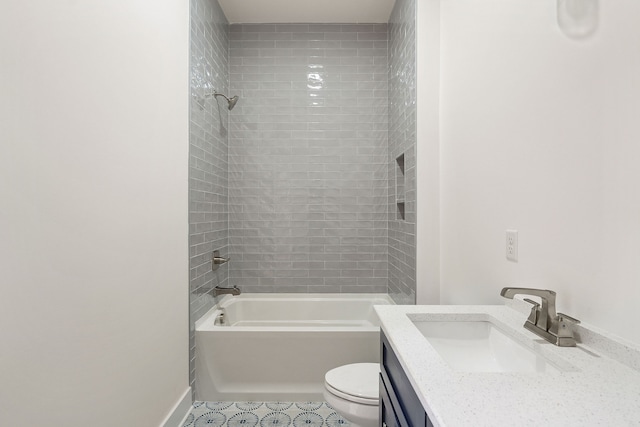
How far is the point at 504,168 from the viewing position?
1.45m

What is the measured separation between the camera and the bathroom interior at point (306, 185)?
943 mm

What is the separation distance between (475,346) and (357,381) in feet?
2.13

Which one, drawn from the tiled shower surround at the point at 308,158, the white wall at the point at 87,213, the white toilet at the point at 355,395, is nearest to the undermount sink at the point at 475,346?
the white toilet at the point at 355,395

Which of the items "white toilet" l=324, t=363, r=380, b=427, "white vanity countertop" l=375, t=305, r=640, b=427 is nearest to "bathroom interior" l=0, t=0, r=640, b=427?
"white vanity countertop" l=375, t=305, r=640, b=427

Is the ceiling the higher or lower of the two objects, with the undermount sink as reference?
higher

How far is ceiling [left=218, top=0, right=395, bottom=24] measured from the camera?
2836 mm

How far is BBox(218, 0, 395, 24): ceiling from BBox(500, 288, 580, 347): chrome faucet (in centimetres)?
260

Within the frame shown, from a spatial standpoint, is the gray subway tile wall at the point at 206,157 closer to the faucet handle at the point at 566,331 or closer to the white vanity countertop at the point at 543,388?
the white vanity countertop at the point at 543,388

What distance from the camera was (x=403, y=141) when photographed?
254cm

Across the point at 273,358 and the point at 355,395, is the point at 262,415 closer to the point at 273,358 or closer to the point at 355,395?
the point at 273,358

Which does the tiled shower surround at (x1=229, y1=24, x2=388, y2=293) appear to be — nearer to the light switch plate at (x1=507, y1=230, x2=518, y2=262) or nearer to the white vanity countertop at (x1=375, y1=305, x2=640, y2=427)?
the light switch plate at (x1=507, y1=230, x2=518, y2=262)

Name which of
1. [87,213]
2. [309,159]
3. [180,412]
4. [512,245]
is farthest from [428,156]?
[180,412]

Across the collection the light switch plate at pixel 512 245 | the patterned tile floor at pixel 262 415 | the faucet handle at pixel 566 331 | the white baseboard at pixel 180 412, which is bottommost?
the patterned tile floor at pixel 262 415

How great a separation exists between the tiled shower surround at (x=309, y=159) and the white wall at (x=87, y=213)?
1195 millimetres
